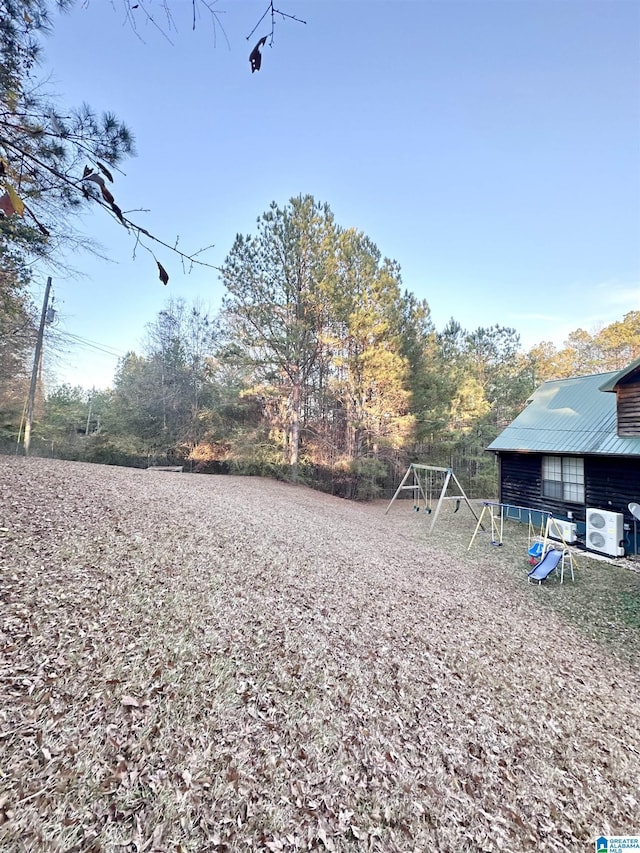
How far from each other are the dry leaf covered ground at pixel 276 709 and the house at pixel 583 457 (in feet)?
16.4

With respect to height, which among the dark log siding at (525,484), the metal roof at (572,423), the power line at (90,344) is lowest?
the dark log siding at (525,484)

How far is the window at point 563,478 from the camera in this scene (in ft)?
29.1

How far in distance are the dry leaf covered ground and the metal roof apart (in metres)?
5.78

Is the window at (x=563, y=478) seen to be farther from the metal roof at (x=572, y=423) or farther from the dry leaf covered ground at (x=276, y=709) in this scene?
the dry leaf covered ground at (x=276, y=709)

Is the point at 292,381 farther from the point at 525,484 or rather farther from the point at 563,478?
the point at 563,478

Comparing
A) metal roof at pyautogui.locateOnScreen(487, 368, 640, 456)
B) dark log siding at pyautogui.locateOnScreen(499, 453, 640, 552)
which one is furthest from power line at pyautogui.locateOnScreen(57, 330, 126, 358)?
dark log siding at pyautogui.locateOnScreen(499, 453, 640, 552)

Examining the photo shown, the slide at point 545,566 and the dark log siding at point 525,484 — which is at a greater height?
the dark log siding at point 525,484

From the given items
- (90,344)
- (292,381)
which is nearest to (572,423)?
(292,381)

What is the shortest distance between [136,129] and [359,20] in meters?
2.45

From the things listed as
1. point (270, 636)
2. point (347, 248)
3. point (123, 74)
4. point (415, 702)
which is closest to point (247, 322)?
point (347, 248)

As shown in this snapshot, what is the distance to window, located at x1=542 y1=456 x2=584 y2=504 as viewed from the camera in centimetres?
886

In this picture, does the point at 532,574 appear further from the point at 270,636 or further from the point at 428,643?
the point at 270,636

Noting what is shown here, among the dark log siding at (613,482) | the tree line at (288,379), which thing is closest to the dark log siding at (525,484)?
the dark log siding at (613,482)

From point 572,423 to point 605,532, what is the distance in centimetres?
341
